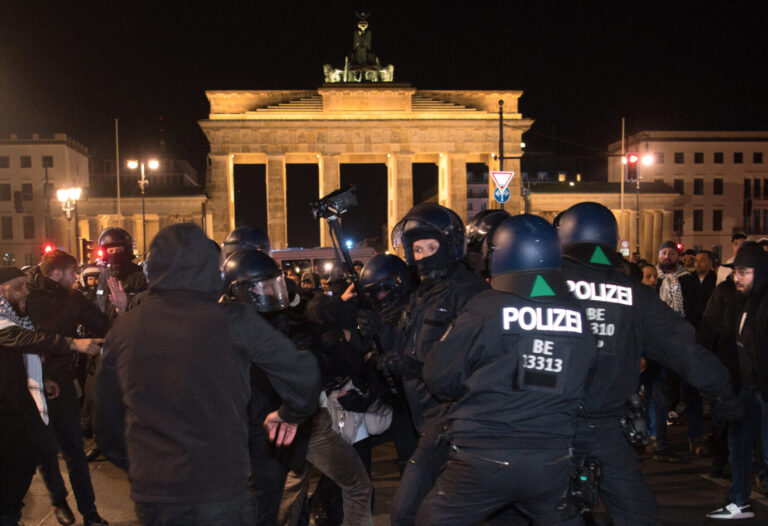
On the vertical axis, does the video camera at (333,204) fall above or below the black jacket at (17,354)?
above

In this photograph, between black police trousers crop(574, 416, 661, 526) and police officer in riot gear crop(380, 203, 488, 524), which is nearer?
black police trousers crop(574, 416, 661, 526)

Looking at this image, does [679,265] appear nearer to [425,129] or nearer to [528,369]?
[528,369]

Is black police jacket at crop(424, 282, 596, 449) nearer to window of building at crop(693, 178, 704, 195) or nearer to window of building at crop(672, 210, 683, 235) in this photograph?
window of building at crop(672, 210, 683, 235)

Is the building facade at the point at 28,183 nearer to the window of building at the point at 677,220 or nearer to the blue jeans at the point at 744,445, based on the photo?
the window of building at the point at 677,220

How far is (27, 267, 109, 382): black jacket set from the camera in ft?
18.6

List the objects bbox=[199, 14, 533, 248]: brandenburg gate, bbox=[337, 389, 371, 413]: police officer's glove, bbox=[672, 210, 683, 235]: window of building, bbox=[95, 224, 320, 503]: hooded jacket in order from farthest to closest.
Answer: bbox=[672, 210, 683, 235]: window of building < bbox=[199, 14, 533, 248]: brandenburg gate < bbox=[337, 389, 371, 413]: police officer's glove < bbox=[95, 224, 320, 503]: hooded jacket

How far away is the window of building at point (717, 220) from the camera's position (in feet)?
229

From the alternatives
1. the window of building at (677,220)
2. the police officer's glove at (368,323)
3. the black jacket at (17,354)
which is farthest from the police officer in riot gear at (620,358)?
the window of building at (677,220)

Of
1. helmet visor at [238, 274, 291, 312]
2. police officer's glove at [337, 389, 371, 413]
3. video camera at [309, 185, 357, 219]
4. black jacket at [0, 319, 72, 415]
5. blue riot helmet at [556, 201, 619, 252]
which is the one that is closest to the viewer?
blue riot helmet at [556, 201, 619, 252]

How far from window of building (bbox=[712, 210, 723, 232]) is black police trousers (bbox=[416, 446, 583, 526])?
74239mm

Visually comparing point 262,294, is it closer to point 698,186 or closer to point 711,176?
point 698,186

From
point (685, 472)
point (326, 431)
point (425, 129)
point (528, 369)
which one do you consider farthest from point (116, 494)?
point (425, 129)

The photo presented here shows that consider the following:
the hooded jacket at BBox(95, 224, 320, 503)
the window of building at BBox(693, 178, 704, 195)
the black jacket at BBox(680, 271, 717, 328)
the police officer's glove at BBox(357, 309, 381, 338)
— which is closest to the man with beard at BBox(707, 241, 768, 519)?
the police officer's glove at BBox(357, 309, 381, 338)

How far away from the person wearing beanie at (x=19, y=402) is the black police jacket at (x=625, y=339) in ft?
11.9
